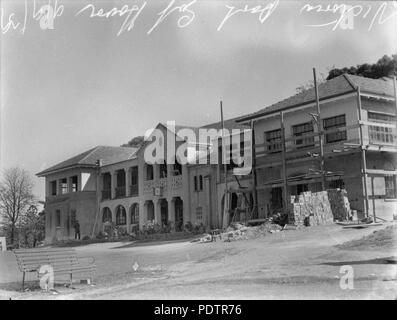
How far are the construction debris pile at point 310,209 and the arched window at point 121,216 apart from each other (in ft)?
68.0

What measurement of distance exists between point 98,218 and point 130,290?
33.4m

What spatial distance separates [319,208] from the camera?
73.5 feet

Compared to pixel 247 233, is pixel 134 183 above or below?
above

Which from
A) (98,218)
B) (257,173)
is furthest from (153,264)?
(98,218)

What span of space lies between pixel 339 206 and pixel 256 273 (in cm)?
1262

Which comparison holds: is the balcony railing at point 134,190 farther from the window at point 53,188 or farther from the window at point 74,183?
the window at point 53,188

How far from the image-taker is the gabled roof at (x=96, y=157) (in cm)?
4306

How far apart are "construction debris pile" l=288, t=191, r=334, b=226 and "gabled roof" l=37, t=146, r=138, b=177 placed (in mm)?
21262

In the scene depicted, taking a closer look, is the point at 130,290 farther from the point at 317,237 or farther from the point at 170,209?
the point at 170,209

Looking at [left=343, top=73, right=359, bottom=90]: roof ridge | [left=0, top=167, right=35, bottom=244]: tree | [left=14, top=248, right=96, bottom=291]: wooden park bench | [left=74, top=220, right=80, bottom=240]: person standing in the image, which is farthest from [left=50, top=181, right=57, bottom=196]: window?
[left=14, top=248, right=96, bottom=291]: wooden park bench

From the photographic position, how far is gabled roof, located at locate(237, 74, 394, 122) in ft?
81.2

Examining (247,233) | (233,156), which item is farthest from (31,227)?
(247,233)

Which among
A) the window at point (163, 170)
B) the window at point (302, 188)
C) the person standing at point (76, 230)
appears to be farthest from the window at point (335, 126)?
the person standing at point (76, 230)

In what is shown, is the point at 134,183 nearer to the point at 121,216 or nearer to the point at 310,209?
the point at 121,216
